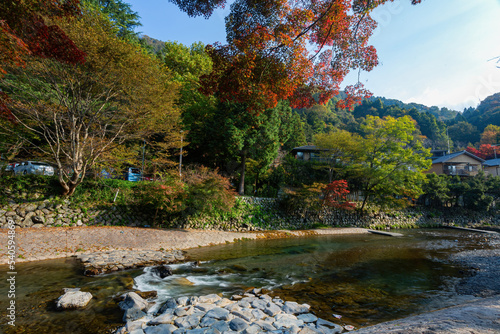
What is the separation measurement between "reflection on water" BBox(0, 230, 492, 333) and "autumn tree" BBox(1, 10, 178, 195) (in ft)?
20.7

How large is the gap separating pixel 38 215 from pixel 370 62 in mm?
14015

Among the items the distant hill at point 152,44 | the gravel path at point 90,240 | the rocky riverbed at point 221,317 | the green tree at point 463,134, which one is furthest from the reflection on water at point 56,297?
the green tree at point 463,134

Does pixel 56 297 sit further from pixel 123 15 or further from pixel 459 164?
pixel 459 164

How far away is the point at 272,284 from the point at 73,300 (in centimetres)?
429

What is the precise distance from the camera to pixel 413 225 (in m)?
24.0

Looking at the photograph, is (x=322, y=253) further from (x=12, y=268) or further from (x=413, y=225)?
→ (x=413, y=225)

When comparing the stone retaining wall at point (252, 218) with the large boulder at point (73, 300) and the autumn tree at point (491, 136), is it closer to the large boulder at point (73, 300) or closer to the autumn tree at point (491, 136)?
the large boulder at point (73, 300)

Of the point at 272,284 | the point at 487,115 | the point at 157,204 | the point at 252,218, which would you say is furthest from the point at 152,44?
the point at 487,115

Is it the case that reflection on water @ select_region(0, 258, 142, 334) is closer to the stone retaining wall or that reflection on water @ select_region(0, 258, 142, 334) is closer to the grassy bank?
the stone retaining wall

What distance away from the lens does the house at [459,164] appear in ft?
109

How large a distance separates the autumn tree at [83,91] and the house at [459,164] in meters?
39.4

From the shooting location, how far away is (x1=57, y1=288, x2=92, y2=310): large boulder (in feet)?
13.7

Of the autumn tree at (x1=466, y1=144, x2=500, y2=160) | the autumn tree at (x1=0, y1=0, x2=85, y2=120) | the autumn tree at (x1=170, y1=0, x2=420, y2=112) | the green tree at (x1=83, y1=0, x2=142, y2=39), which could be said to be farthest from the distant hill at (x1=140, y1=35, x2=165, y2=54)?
the autumn tree at (x1=466, y1=144, x2=500, y2=160)

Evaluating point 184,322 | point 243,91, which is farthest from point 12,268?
point 243,91
